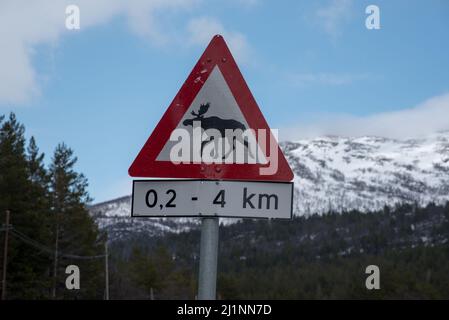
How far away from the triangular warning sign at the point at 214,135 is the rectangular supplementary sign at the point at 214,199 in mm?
51

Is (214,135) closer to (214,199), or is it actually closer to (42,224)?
(214,199)

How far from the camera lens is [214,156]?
4.31 metres

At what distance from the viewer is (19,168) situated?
42.9 metres

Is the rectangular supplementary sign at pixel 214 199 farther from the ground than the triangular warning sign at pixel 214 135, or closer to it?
closer to it

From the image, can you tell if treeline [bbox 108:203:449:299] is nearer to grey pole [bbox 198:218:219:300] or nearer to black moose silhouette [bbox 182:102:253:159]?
black moose silhouette [bbox 182:102:253:159]

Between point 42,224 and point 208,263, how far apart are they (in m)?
43.3

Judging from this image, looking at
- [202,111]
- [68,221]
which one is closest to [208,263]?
[202,111]

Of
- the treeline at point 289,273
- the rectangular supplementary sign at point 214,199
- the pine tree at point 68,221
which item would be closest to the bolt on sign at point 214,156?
the rectangular supplementary sign at point 214,199

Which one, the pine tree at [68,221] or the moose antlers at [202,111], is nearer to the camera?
the moose antlers at [202,111]

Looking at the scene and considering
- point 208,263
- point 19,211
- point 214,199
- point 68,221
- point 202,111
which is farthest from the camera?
point 68,221

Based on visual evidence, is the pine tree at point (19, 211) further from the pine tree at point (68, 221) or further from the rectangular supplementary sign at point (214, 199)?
the rectangular supplementary sign at point (214, 199)

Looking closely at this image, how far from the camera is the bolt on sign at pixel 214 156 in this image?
14.0 feet

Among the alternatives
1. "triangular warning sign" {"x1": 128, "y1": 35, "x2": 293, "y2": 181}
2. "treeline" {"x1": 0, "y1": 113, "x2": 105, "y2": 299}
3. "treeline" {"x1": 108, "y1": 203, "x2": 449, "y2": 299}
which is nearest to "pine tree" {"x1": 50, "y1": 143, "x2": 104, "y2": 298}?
"treeline" {"x1": 0, "y1": 113, "x2": 105, "y2": 299}
